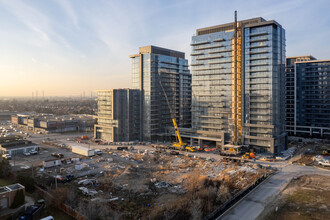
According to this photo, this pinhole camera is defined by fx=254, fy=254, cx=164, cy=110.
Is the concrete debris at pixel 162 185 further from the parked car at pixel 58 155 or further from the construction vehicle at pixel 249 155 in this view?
the parked car at pixel 58 155

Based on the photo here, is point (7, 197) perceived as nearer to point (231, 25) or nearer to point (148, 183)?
point (148, 183)

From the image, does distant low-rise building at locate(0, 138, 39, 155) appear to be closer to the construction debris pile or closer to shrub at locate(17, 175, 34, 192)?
the construction debris pile

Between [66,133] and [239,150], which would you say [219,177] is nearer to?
[239,150]

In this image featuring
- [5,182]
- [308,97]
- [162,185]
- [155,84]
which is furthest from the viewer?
[308,97]

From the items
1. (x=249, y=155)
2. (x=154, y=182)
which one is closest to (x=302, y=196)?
(x=154, y=182)

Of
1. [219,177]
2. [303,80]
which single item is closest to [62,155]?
[219,177]
